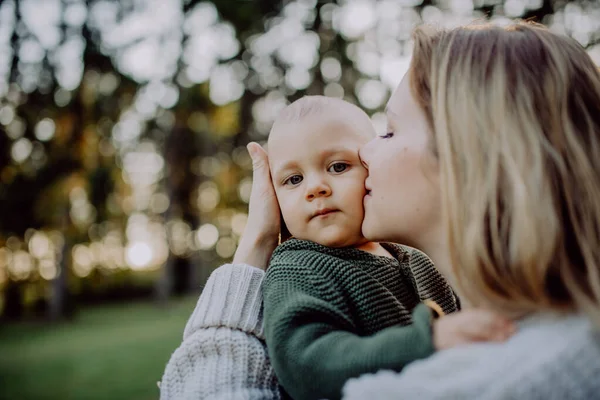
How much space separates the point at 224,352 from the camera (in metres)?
1.51

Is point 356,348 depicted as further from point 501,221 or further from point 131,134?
point 131,134

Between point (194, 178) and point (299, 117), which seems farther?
point (194, 178)

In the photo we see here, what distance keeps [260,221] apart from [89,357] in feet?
40.4

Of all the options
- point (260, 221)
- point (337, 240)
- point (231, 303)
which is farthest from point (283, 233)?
point (231, 303)

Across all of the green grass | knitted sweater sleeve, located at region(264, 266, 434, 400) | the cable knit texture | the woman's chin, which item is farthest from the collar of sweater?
the green grass

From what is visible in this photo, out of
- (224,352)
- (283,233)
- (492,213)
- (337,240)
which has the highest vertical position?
(492,213)

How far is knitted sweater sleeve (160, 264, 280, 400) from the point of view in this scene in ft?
4.78

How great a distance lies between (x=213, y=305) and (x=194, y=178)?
21.8m

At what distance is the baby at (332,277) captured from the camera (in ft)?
4.13

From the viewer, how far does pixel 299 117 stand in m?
1.83

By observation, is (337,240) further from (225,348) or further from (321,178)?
(225,348)

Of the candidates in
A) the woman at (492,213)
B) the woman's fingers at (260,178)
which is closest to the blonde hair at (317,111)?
the woman's fingers at (260,178)

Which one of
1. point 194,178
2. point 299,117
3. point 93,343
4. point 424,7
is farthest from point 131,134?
point 299,117

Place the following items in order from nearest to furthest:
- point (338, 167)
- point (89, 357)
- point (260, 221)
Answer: point (338, 167)
point (260, 221)
point (89, 357)
